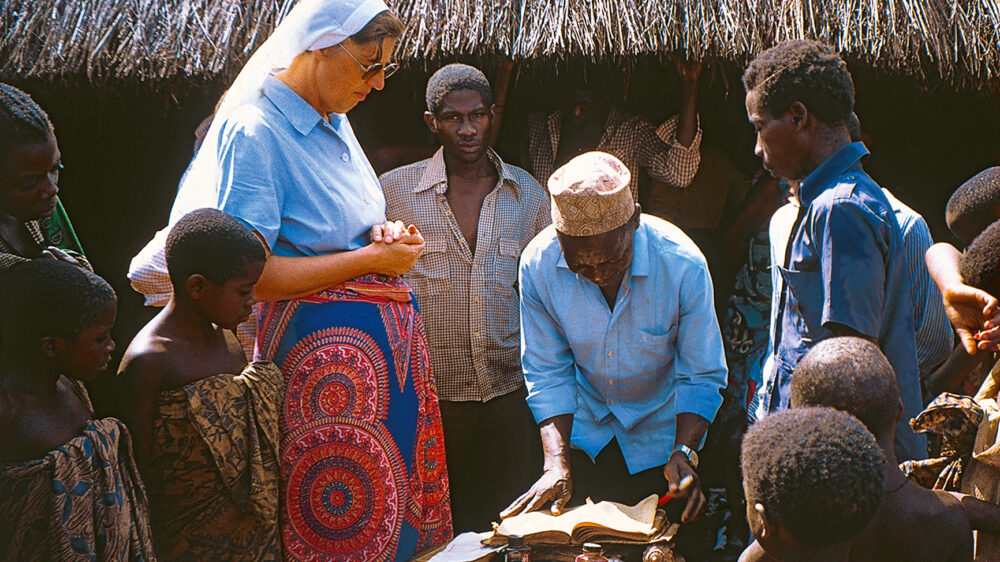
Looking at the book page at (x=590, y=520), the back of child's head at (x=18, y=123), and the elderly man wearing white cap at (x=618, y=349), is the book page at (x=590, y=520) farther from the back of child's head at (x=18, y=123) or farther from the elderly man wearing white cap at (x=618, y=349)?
the back of child's head at (x=18, y=123)

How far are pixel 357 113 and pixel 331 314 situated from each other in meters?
3.00

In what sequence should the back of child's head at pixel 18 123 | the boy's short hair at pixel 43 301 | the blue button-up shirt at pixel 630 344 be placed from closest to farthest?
1. the boy's short hair at pixel 43 301
2. the back of child's head at pixel 18 123
3. the blue button-up shirt at pixel 630 344

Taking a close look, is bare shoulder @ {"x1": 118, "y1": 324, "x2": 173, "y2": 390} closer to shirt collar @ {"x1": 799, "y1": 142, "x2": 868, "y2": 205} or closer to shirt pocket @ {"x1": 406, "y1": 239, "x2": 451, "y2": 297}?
shirt pocket @ {"x1": 406, "y1": 239, "x2": 451, "y2": 297}

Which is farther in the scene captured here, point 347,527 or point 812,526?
point 347,527

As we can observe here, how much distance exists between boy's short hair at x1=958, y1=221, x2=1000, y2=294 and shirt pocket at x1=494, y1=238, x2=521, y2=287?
78.0 inches

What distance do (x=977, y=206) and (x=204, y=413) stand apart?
8.50ft

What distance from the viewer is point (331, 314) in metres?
2.78

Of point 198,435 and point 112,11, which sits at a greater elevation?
point 112,11

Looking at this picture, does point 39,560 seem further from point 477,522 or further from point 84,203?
point 84,203

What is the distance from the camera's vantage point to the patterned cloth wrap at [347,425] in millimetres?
2705

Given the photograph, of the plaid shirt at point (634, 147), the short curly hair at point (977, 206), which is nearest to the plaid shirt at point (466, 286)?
the plaid shirt at point (634, 147)

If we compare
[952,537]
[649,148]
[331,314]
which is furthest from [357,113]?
[952,537]

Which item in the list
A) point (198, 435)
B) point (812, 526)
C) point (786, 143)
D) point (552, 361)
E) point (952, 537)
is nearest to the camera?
point (812, 526)

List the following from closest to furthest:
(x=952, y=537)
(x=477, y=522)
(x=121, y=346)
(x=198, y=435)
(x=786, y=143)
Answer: (x=952, y=537), (x=198, y=435), (x=786, y=143), (x=477, y=522), (x=121, y=346)
